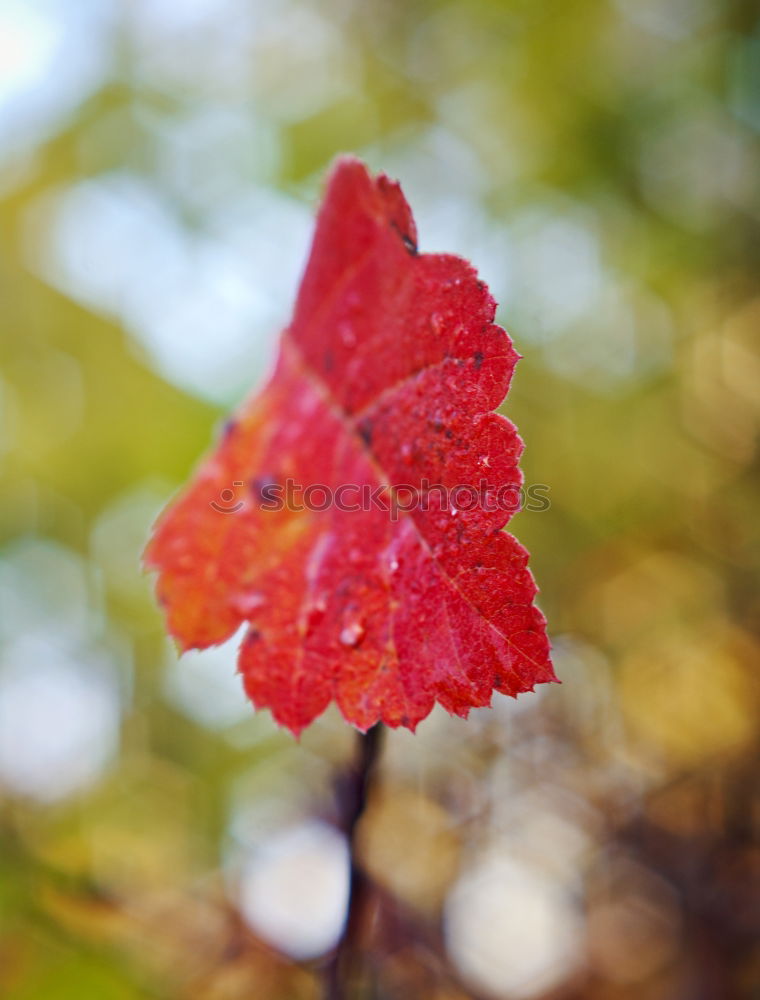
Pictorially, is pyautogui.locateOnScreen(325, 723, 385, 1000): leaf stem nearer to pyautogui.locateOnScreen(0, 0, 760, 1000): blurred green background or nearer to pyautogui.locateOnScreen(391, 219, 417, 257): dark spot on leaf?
pyautogui.locateOnScreen(391, 219, 417, 257): dark spot on leaf

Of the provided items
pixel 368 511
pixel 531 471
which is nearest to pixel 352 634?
pixel 368 511

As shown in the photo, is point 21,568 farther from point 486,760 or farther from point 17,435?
point 486,760

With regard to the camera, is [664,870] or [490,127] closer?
[664,870]

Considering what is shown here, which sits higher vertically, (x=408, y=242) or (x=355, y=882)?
(x=408, y=242)

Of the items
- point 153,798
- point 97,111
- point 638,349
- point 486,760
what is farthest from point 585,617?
point 97,111

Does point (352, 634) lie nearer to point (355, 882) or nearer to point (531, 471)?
point (355, 882)

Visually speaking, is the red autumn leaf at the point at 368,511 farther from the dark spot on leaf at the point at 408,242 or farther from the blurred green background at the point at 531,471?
the blurred green background at the point at 531,471
